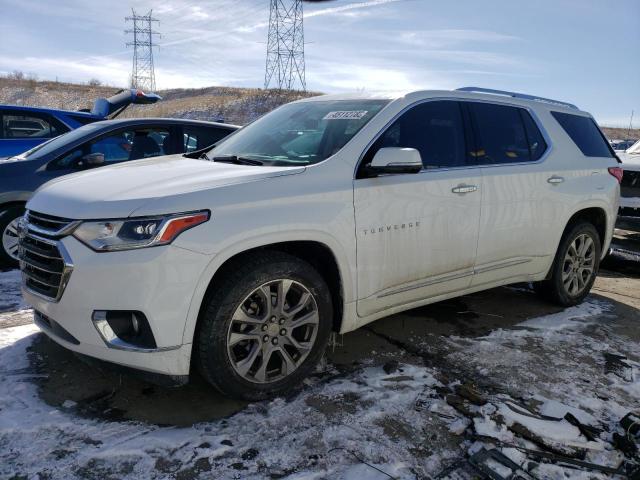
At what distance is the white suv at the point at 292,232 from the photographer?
Result: 98.8 inches

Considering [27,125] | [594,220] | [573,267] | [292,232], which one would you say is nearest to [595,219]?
[594,220]

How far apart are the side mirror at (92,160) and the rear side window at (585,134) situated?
437cm

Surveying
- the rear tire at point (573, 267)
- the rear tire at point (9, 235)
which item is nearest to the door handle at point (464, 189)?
the rear tire at point (573, 267)

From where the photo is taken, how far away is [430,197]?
3424 millimetres

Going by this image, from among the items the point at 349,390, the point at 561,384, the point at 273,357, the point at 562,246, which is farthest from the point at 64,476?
the point at 562,246

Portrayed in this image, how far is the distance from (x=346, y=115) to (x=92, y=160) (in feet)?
10.3

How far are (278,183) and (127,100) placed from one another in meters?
7.47

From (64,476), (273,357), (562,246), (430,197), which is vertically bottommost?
(64,476)

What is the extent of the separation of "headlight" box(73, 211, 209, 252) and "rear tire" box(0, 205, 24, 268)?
11.2 ft

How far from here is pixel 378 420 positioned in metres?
2.74

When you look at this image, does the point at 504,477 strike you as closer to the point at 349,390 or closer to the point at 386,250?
the point at 349,390

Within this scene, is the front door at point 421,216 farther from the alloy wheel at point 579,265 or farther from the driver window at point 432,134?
the alloy wheel at point 579,265

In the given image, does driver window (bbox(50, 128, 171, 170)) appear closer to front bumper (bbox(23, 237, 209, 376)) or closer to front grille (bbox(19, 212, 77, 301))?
front grille (bbox(19, 212, 77, 301))

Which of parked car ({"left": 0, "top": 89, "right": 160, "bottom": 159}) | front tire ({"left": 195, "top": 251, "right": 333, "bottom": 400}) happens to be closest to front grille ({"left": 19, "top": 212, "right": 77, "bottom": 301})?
front tire ({"left": 195, "top": 251, "right": 333, "bottom": 400})
